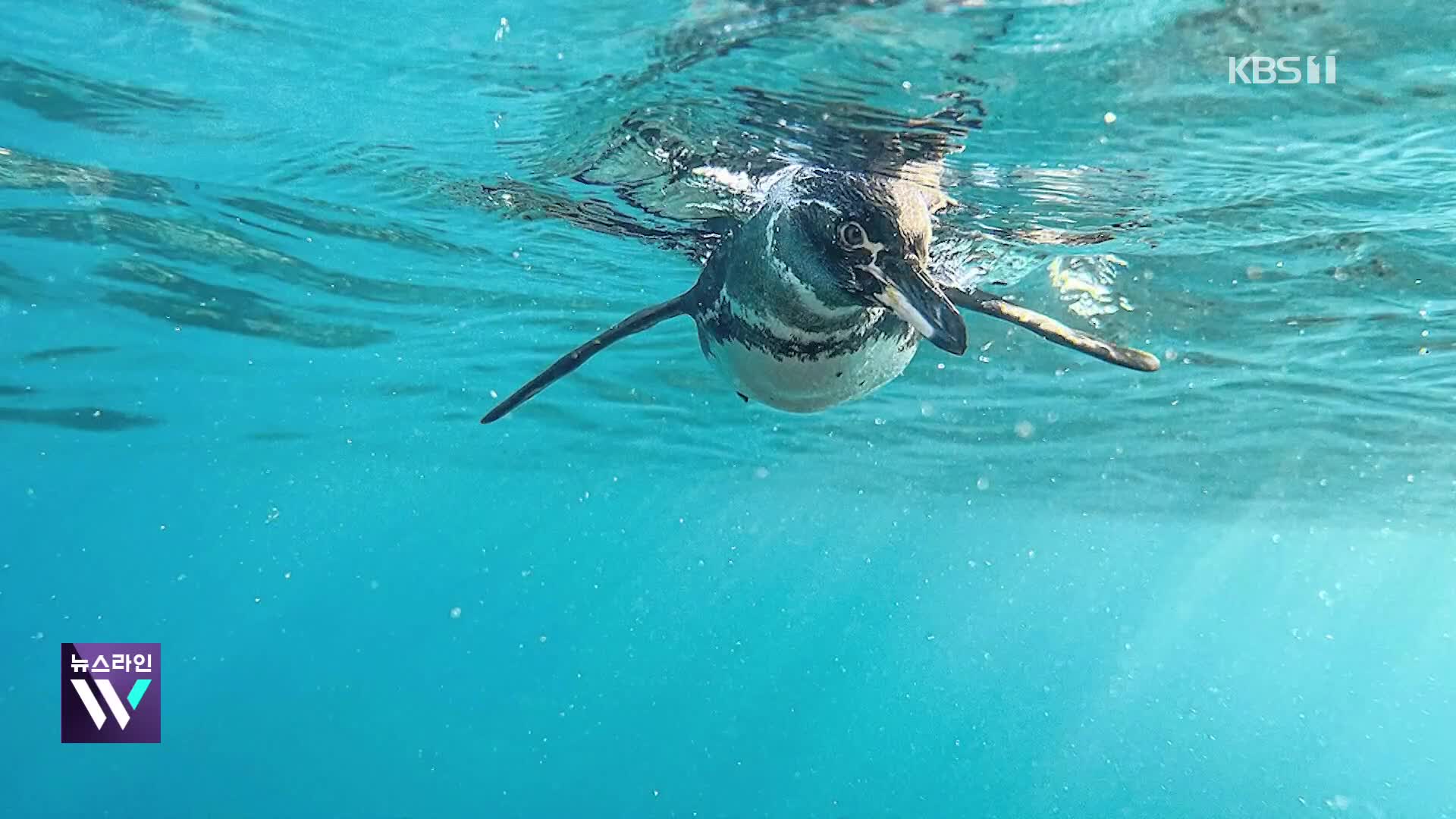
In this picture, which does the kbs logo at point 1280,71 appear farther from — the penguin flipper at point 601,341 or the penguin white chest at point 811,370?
the penguin flipper at point 601,341

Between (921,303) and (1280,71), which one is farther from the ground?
(1280,71)

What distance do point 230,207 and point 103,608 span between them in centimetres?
6419

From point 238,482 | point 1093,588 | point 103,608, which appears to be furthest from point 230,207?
point 103,608

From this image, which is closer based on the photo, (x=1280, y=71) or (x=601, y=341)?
(x=1280, y=71)

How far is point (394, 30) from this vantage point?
6699mm

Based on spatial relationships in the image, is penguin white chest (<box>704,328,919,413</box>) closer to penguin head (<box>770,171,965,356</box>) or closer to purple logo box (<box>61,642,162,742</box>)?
penguin head (<box>770,171,965,356</box>)

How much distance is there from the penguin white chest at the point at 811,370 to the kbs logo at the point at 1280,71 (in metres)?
2.70

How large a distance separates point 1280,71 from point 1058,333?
2.34m

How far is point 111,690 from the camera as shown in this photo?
15844 millimetres

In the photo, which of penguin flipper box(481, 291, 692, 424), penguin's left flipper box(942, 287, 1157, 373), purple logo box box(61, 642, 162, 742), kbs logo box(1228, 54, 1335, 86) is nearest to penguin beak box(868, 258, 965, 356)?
penguin's left flipper box(942, 287, 1157, 373)

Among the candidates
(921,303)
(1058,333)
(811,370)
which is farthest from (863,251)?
(1058,333)

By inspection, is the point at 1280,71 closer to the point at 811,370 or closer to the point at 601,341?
the point at 811,370

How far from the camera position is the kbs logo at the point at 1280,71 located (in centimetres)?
607

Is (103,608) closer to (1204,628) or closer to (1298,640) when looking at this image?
(1204,628)
